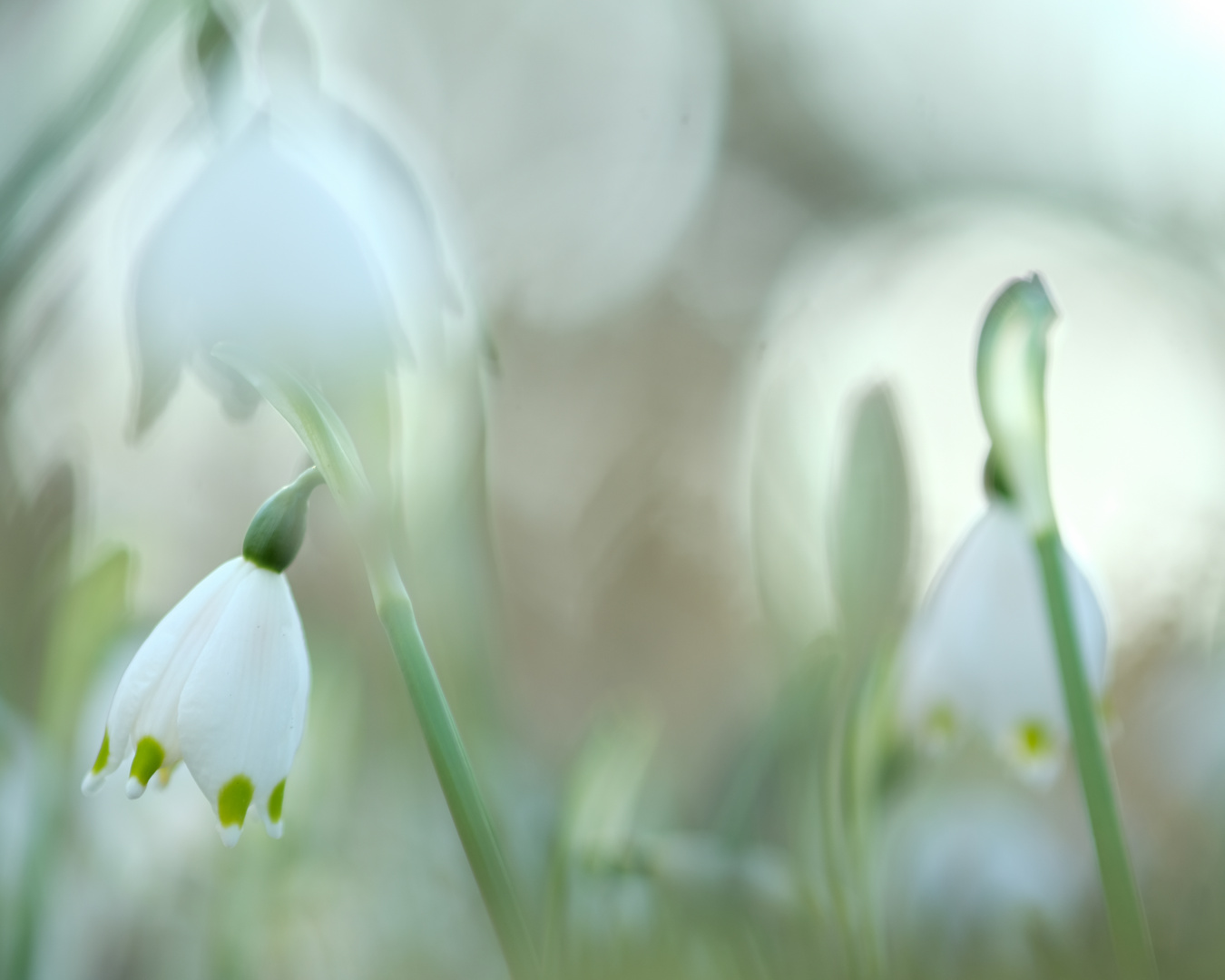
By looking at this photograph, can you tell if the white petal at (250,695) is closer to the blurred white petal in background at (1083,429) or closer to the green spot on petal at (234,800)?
the green spot on petal at (234,800)

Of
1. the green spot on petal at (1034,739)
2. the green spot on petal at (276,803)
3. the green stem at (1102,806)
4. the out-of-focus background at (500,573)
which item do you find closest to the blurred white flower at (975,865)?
the out-of-focus background at (500,573)

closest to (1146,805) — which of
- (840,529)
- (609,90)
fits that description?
(840,529)

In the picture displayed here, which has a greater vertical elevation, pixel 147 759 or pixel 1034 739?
pixel 1034 739

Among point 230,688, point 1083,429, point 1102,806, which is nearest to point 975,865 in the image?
point 1083,429

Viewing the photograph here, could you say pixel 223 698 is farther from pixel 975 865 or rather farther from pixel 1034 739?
pixel 975 865

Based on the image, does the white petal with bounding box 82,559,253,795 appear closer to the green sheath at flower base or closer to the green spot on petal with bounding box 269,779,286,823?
the green spot on petal with bounding box 269,779,286,823

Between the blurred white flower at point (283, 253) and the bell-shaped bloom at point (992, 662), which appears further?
the bell-shaped bloom at point (992, 662)

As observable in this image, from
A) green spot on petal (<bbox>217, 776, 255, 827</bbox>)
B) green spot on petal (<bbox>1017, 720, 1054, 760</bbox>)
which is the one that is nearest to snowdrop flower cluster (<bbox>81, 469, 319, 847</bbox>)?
green spot on petal (<bbox>217, 776, 255, 827</bbox>)
